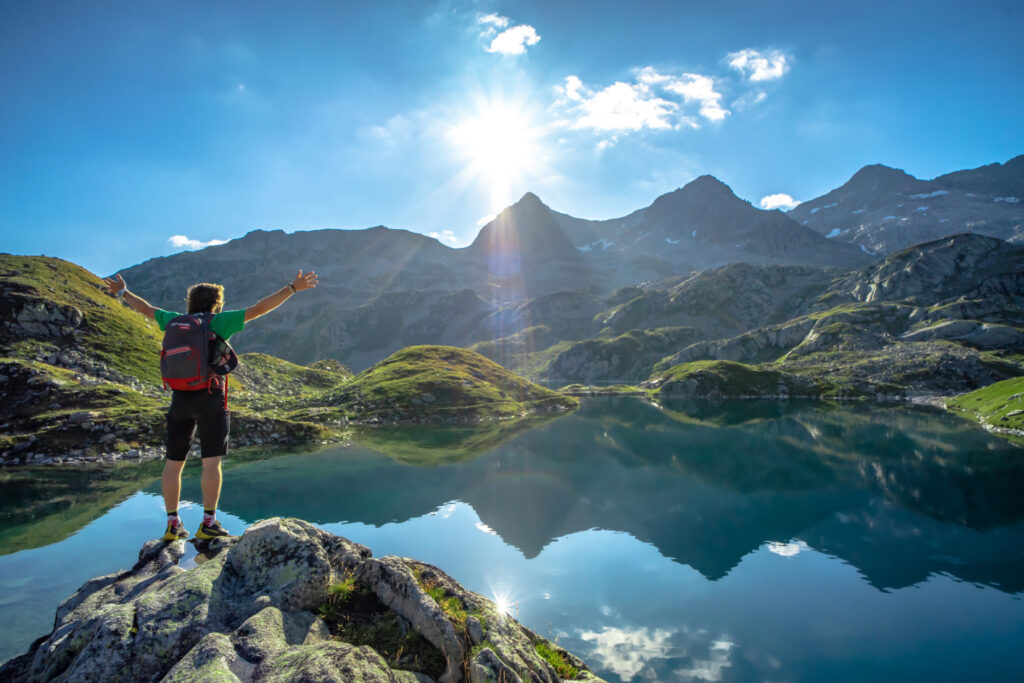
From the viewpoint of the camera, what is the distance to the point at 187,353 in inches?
386

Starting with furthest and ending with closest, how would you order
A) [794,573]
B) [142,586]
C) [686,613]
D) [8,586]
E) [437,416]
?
1. [437,416]
2. [794,573]
3. [686,613]
4. [8,586]
5. [142,586]

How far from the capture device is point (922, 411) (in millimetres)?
81500

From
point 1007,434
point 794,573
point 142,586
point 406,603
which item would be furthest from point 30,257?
point 1007,434

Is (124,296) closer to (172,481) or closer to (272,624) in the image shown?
(172,481)

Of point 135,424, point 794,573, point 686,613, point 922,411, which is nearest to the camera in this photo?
point 686,613

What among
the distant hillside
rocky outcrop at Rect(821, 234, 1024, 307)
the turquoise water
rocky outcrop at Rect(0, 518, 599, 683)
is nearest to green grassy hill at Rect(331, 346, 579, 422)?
the turquoise water

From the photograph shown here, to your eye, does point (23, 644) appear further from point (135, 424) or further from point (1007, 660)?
point (135, 424)

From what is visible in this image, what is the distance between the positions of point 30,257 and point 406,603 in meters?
88.5

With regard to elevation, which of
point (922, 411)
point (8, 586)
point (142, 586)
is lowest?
point (922, 411)

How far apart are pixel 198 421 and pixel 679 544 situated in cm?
2313

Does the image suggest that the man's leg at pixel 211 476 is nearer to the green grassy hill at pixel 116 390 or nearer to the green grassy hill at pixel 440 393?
the green grassy hill at pixel 116 390

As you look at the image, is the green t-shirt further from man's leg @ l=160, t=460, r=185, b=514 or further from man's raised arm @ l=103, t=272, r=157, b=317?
man's leg @ l=160, t=460, r=185, b=514

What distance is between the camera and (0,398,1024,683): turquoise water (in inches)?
580

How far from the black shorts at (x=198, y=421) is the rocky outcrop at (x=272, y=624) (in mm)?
2526
